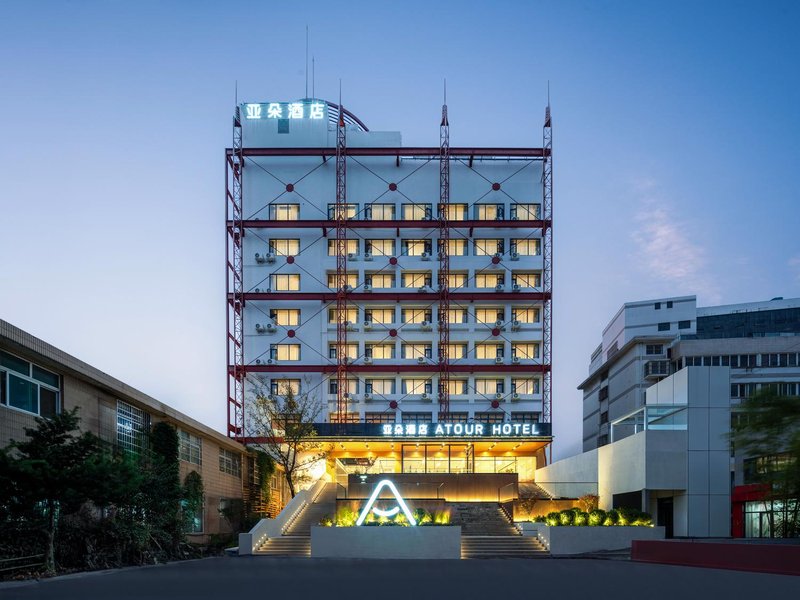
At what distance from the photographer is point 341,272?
6894cm

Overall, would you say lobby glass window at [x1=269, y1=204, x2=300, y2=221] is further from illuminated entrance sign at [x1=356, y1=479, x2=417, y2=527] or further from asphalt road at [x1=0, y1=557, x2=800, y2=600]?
asphalt road at [x1=0, y1=557, x2=800, y2=600]

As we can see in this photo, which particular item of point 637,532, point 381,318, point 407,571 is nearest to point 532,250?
point 381,318

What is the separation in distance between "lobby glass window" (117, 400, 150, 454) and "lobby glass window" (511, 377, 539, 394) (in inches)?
1576

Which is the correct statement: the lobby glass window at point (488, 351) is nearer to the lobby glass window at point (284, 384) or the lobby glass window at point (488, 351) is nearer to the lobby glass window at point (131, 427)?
the lobby glass window at point (284, 384)

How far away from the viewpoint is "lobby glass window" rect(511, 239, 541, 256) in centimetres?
7031

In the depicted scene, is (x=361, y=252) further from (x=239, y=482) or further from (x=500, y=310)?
(x=239, y=482)

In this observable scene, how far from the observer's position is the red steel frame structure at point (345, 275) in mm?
68250

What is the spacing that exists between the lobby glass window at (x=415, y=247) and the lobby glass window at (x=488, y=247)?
4.06m

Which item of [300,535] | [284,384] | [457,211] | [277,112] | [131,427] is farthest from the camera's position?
[277,112]

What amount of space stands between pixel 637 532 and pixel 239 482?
24.8 metres

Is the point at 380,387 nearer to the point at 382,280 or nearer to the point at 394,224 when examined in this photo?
the point at 382,280

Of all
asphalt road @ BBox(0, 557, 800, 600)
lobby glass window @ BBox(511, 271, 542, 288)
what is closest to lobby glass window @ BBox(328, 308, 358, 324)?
lobby glass window @ BBox(511, 271, 542, 288)

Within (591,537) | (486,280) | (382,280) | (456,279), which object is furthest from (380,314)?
(591,537)

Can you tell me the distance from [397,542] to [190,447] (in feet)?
39.7
